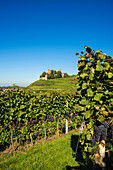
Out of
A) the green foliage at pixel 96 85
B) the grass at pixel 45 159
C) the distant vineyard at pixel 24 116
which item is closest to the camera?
the green foliage at pixel 96 85

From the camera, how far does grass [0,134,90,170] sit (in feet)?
13.8

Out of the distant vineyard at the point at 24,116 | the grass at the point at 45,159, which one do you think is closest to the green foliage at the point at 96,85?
the grass at the point at 45,159

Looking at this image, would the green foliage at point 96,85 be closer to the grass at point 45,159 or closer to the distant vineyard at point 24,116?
the grass at point 45,159

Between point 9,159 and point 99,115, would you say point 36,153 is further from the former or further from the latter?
point 99,115

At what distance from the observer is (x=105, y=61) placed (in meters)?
2.75

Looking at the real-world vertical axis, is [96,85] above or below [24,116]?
above

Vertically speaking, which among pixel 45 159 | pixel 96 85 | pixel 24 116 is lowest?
pixel 45 159

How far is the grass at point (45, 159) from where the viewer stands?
13.8 ft

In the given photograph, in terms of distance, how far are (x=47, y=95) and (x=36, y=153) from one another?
138 inches

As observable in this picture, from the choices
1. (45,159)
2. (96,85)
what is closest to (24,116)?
(45,159)

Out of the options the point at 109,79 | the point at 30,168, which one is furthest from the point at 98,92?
the point at 30,168

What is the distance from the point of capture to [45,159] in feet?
15.4

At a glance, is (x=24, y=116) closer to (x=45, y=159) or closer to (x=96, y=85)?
(x=45, y=159)

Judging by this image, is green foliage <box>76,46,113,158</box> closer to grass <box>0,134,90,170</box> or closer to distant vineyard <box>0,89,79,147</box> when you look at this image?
grass <box>0,134,90,170</box>
